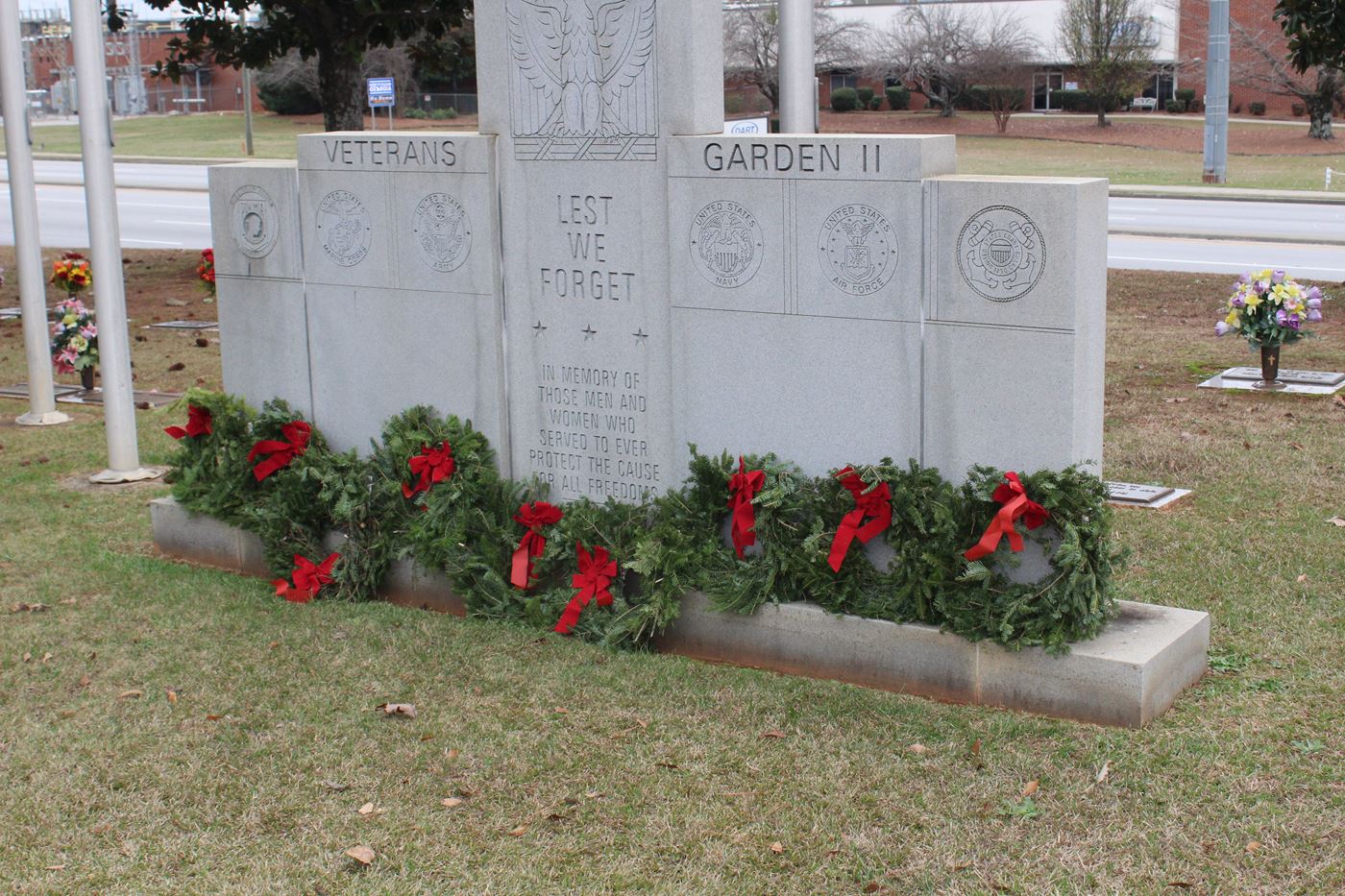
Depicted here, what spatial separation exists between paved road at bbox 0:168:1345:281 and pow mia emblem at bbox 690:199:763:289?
13.0 m

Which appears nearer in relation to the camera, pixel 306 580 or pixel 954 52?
pixel 306 580

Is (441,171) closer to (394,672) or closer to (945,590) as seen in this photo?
(394,672)

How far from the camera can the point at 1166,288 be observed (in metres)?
16.3

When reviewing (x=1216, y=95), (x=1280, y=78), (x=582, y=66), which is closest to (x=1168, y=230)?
(x=1216, y=95)

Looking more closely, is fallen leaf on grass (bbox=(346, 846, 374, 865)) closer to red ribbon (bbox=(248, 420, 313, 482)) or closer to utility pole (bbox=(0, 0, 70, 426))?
red ribbon (bbox=(248, 420, 313, 482))

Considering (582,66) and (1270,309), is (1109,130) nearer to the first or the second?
(1270,309)

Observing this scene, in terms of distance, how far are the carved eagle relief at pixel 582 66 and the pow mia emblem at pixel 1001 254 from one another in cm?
146

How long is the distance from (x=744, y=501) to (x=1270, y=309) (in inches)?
248

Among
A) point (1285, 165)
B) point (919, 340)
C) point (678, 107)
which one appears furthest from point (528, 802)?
point (1285, 165)

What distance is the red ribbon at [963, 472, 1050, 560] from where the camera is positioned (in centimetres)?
512

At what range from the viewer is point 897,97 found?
57719 mm

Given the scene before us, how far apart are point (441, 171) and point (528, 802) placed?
10.0 ft

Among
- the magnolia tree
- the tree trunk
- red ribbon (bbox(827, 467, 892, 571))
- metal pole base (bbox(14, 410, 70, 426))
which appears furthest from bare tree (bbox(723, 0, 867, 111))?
red ribbon (bbox(827, 467, 892, 571))

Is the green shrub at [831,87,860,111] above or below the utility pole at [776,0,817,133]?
above
